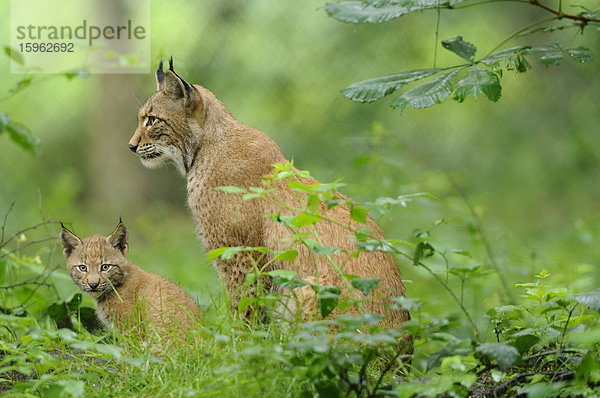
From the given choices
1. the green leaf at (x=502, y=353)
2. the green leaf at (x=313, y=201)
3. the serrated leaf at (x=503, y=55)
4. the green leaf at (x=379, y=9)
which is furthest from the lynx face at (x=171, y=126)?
the green leaf at (x=502, y=353)

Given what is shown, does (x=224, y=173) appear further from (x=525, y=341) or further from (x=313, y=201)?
(x=525, y=341)

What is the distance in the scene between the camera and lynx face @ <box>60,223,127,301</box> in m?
3.87

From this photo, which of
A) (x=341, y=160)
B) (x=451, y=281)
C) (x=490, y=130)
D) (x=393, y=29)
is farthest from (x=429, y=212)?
(x=393, y=29)

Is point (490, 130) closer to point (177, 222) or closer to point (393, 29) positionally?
point (393, 29)

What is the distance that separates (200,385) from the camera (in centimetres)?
269

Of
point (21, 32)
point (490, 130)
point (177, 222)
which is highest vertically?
point (21, 32)

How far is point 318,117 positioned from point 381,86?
4.79 m

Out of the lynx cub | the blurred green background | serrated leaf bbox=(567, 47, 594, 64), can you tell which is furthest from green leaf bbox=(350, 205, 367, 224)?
the blurred green background

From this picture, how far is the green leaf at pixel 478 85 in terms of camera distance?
244 cm

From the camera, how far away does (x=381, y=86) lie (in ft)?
8.14

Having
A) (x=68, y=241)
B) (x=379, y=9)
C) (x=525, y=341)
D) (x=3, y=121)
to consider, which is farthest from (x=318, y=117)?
(x=525, y=341)

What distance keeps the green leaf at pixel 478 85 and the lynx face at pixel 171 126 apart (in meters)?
1.68

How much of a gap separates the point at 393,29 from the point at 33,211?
3.80 meters

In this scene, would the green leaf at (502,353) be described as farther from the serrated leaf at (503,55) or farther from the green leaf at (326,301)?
the serrated leaf at (503,55)
